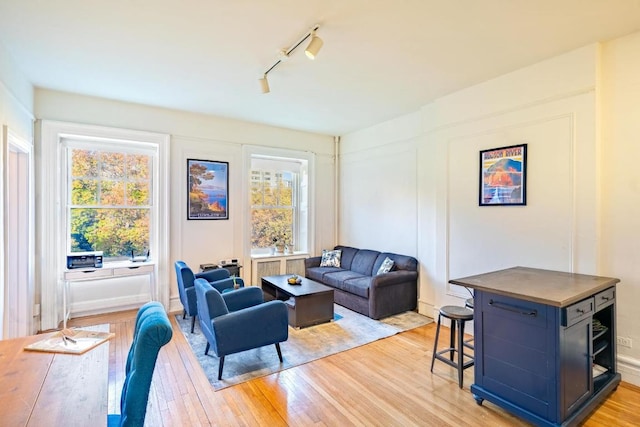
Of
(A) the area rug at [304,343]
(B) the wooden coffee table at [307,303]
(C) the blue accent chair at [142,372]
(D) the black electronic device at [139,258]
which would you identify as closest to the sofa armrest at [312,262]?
(A) the area rug at [304,343]

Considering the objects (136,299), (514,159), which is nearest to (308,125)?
(514,159)

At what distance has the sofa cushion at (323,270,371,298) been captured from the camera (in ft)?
14.1

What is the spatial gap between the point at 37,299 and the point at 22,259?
0.69 metres

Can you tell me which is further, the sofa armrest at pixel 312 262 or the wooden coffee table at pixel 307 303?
the sofa armrest at pixel 312 262

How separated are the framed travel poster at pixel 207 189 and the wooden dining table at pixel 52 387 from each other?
127 inches

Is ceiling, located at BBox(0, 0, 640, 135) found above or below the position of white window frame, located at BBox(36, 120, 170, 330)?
above

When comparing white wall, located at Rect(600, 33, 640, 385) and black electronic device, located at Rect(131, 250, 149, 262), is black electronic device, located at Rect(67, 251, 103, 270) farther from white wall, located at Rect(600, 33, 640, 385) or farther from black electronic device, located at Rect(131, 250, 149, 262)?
white wall, located at Rect(600, 33, 640, 385)

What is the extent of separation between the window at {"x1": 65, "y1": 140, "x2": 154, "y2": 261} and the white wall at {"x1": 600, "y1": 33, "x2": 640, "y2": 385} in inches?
207

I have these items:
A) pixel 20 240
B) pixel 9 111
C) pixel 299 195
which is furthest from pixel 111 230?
pixel 299 195

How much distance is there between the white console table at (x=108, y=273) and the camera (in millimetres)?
3887

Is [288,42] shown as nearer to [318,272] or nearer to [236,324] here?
[236,324]

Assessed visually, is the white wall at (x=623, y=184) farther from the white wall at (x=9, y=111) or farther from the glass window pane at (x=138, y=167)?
the glass window pane at (x=138, y=167)

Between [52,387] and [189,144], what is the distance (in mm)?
3959

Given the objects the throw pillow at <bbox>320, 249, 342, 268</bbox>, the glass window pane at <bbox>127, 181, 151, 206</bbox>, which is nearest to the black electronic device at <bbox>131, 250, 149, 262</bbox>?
the glass window pane at <bbox>127, 181, 151, 206</bbox>
